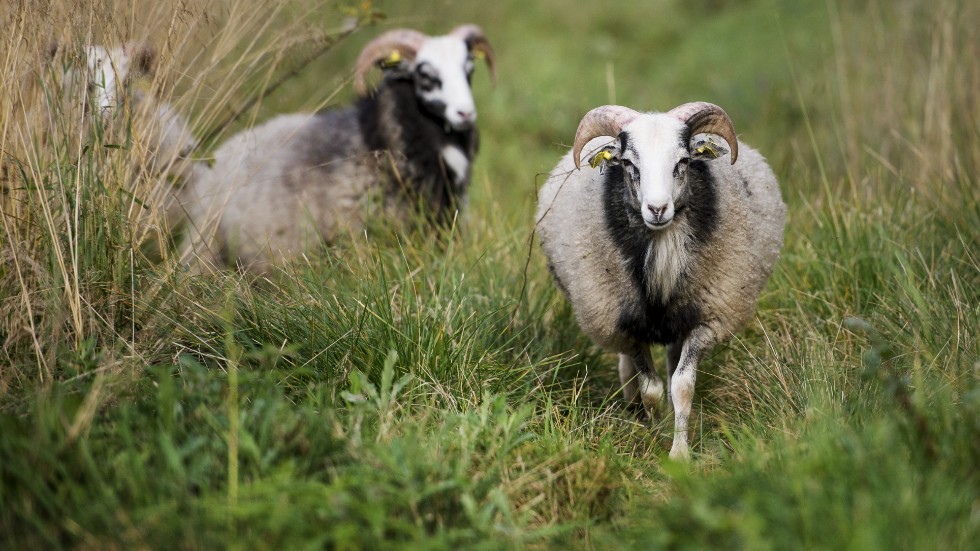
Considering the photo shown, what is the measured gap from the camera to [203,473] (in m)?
2.80

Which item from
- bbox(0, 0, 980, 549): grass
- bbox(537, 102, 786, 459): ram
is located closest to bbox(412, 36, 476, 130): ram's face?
bbox(0, 0, 980, 549): grass

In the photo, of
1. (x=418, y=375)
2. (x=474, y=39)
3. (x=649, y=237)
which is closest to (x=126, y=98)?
(x=418, y=375)

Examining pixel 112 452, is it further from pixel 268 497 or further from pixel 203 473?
pixel 268 497

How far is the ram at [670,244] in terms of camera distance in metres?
3.84

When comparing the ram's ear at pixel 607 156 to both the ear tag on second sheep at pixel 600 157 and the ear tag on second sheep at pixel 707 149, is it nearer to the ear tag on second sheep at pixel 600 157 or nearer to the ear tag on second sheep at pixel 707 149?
the ear tag on second sheep at pixel 600 157

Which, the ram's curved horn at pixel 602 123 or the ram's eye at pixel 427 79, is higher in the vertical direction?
the ram's eye at pixel 427 79

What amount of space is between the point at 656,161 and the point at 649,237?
390 millimetres

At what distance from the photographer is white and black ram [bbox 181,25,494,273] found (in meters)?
5.65

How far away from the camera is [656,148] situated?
3682 millimetres

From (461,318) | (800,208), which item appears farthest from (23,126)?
(800,208)

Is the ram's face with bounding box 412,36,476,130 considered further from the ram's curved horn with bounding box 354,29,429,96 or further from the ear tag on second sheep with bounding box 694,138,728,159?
the ear tag on second sheep with bounding box 694,138,728,159

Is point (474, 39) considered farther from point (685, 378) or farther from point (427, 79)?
point (685, 378)

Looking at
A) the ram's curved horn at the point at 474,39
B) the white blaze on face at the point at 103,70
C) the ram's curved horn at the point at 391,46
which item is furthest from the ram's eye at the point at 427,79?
the white blaze on face at the point at 103,70

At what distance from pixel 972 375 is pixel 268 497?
2.52 meters
